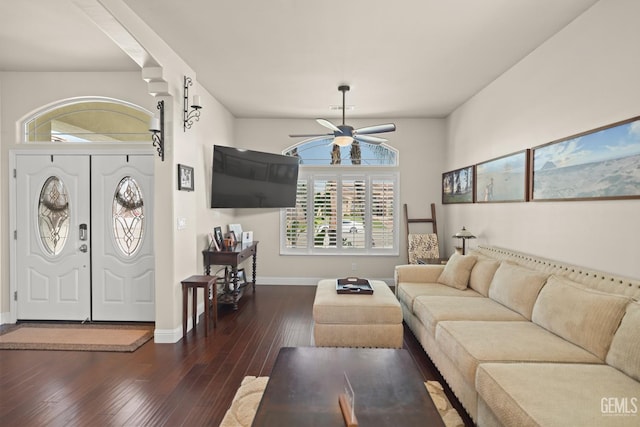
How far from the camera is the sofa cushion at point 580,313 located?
204 cm

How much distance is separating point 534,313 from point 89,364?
3.89m

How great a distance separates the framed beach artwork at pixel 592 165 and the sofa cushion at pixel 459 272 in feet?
3.38

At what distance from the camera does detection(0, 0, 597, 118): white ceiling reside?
2676mm

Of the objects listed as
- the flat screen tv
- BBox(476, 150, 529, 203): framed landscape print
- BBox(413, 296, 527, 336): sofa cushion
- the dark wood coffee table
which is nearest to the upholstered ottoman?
BBox(413, 296, 527, 336): sofa cushion

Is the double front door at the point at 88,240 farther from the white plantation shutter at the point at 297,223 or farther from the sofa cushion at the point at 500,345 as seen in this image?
the sofa cushion at the point at 500,345

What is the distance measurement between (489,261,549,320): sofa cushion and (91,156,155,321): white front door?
387cm

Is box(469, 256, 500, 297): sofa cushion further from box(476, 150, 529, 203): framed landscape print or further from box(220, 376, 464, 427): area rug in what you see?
box(220, 376, 464, 427): area rug

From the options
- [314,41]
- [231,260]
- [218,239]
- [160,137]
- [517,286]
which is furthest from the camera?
[218,239]

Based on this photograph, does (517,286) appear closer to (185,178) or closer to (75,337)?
(185,178)

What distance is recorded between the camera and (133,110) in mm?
4117

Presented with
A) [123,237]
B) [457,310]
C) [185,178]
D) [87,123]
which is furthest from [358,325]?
[87,123]

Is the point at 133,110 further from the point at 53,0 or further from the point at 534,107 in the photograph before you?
the point at 534,107

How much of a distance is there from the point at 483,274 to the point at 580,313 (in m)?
1.36

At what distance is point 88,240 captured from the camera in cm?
409
